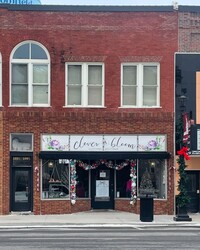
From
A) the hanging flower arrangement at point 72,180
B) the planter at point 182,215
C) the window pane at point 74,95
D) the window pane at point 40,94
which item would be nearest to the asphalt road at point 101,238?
the planter at point 182,215

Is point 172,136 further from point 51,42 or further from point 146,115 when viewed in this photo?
point 51,42

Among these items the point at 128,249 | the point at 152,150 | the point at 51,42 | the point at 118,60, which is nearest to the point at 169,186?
the point at 152,150

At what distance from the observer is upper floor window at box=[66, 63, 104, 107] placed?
28141 millimetres

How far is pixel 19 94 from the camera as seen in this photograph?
A: 27984 millimetres

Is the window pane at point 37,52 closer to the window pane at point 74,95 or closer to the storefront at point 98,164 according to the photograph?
the window pane at point 74,95

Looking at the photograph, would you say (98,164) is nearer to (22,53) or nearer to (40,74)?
(40,74)

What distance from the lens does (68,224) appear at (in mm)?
23844

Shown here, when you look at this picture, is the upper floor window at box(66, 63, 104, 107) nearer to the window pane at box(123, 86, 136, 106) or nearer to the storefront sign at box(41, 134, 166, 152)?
the window pane at box(123, 86, 136, 106)

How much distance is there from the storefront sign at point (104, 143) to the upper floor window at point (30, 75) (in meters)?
1.86

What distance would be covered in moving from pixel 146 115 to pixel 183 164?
3493 mm

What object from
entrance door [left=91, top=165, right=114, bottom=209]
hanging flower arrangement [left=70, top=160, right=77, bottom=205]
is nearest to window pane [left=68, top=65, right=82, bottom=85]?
hanging flower arrangement [left=70, top=160, right=77, bottom=205]

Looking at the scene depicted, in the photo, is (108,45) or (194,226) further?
(108,45)

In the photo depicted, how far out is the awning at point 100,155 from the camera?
1084 inches

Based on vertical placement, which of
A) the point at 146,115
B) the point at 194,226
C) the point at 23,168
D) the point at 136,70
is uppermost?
the point at 136,70
